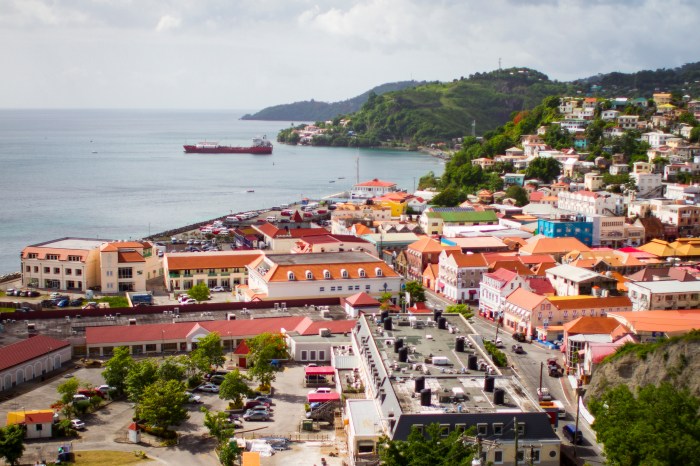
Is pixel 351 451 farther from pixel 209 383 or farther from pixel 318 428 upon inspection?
pixel 209 383

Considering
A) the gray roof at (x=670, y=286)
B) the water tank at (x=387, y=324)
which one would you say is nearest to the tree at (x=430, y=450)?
the water tank at (x=387, y=324)

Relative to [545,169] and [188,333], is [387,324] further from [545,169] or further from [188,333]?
[545,169]

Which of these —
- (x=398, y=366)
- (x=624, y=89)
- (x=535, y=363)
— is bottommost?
(x=535, y=363)

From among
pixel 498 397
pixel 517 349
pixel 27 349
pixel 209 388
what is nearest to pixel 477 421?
pixel 498 397

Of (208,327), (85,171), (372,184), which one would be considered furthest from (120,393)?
(85,171)

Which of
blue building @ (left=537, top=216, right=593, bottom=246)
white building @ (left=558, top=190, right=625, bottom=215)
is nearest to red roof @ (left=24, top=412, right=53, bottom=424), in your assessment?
blue building @ (left=537, top=216, right=593, bottom=246)

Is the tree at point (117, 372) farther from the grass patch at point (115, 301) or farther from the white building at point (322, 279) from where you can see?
the grass patch at point (115, 301)

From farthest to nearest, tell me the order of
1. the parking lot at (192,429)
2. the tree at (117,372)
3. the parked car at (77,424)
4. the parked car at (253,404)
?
the tree at (117,372) < the parked car at (253,404) < the parked car at (77,424) < the parking lot at (192,429)
